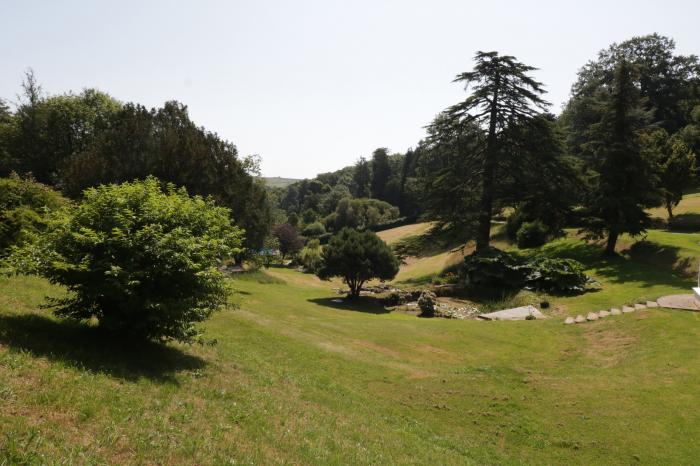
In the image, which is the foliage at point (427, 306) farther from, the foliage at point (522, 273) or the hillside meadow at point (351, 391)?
the hillside meadow at point (351, 391)

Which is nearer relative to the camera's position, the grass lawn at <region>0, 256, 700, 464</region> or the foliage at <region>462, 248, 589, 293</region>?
the grass lawn at <region>0, 256, 700, 464</region>

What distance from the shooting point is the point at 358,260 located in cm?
3766

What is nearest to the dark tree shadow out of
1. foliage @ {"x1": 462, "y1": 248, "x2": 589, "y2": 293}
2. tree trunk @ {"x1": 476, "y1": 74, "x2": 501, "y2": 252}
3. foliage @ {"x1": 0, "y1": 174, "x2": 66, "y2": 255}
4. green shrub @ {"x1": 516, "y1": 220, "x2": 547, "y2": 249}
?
green shrub @ {"x1": 516, "y1": 220, "x2": 547, "y2": 249}

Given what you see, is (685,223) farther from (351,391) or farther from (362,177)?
(362,177)

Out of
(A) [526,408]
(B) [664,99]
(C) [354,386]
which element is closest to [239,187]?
(C) [354,386]

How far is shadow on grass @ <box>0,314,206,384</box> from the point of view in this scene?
9094 millimetres

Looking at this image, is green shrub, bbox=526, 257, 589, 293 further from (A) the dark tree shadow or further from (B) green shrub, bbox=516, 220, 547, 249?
(A) the dark tree shadow

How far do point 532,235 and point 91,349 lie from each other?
1602 inches

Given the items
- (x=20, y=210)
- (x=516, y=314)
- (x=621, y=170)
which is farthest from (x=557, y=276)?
(x=20, y=210)

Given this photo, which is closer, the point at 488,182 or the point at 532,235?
the point at 488,182

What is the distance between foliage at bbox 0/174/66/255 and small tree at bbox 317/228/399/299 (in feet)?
73.8

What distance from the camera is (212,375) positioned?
11.4 meters

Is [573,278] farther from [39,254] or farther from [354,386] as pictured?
[39,254]

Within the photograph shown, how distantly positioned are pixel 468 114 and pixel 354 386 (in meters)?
31.0
